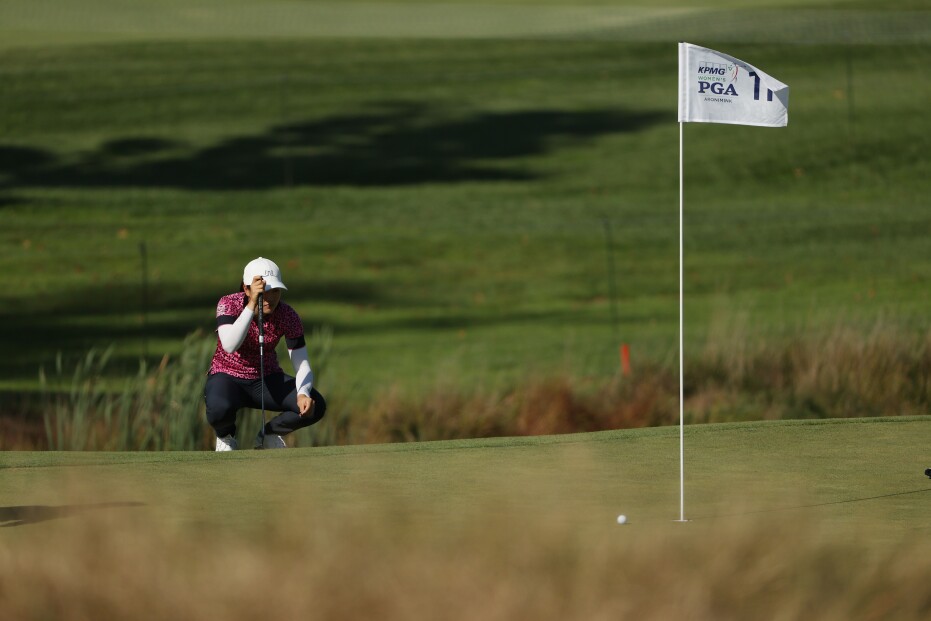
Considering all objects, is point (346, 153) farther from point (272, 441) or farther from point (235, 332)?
point (235, 332)

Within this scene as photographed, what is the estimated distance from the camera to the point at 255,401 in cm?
1096

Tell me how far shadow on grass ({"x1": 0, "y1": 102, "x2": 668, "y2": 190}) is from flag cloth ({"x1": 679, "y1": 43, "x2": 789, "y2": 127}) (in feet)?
72.3

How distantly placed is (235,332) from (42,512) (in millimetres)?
2984

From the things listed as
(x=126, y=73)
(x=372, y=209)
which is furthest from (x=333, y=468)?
(x=126, y=73)

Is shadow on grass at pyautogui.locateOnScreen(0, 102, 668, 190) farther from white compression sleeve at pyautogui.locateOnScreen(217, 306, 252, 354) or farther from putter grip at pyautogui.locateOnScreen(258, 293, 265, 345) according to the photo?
white compression sleeve at pyautogui.locateOnScreen(217, 306, 252, 354)

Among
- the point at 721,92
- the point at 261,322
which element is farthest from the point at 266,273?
the point at 721,92

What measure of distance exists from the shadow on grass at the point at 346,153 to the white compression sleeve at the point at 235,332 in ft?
65.8

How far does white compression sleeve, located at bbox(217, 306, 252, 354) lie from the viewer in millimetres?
10336

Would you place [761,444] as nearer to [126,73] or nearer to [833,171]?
[833,171]

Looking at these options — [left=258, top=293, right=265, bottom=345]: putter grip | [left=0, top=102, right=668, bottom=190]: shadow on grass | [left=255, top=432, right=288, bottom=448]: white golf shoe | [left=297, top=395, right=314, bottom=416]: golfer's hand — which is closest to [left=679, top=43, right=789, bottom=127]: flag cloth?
[left=258, top=293, right=265, bottom=345]: putter grip

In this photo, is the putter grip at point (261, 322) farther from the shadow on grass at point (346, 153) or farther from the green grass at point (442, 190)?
the shadow on grass at point (346, 153)

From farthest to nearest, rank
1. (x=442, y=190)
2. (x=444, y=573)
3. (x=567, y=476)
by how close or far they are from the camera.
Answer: (x=442, y=190) → (x=567, y=476) → (x=444, y=573)

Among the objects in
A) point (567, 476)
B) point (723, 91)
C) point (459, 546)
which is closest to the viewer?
point (459, 546)

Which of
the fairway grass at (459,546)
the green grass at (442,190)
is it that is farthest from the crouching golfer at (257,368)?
the green grass at (442,190)
